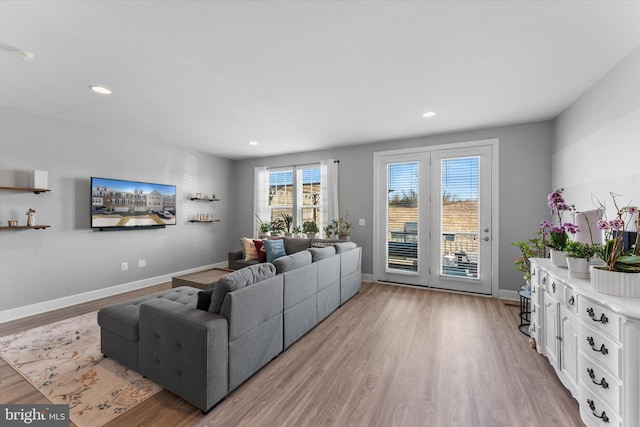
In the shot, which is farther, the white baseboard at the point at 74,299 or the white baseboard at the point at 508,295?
the white baseboard at the point at 508,295

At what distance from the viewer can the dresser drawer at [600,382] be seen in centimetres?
133

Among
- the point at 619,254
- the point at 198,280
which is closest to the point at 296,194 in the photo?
the point at 198,280

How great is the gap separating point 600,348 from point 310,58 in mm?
2692

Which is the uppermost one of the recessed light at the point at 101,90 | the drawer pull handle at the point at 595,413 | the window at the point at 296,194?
the recessed light at the point at 101,90

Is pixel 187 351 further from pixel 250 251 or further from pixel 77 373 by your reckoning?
pixel 250 251

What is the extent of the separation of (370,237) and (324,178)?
4.84 ft

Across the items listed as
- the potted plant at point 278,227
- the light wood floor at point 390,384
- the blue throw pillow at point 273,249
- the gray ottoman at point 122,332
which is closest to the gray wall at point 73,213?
the light wood floor at point 390,384

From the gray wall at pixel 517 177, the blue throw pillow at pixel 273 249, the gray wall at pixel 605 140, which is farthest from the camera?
the blue throw pillow at pixel 273 249

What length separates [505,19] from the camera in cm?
174

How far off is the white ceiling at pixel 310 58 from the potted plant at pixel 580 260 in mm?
1533

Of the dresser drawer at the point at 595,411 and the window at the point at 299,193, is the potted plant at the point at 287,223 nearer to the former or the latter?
the window at the point at 299,193

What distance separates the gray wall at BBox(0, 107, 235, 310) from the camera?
129 inches

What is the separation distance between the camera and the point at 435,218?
4332 mm

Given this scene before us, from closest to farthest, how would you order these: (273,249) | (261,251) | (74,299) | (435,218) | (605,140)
Answer: 1. (605,140)
2. (74,299)
3. (435,218)
4. (273,249)
5. (261,251)
